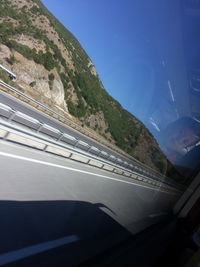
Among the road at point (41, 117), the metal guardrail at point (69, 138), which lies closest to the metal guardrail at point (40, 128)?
the metal guardrail at point (69, 138)

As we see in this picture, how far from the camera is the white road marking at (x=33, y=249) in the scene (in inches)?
112

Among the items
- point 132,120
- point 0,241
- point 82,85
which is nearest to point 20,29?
point 82,85

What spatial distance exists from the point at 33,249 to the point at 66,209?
4.34 feet

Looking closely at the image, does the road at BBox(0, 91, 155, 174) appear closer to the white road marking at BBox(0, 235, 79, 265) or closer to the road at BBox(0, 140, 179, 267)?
the road at BBox(0, 140, 179, 267)

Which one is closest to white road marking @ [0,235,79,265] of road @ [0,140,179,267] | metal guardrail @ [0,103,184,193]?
road @ [0,140,179,267]

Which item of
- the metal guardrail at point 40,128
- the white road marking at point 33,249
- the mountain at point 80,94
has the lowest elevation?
the white road marking at point 33,249

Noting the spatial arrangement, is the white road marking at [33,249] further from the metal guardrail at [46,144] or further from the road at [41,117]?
the metal guardrail at [46,144]

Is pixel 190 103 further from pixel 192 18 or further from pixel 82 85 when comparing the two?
pixel 82 85

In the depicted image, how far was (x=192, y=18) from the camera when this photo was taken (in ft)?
13.5

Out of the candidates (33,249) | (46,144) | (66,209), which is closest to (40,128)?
(46,144)

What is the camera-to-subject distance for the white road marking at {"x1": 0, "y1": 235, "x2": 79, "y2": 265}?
2837 mm

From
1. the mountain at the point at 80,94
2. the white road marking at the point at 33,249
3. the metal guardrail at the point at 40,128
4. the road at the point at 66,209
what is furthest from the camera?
the metal guardrail at the point at 40,128

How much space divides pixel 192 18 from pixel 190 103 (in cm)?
118

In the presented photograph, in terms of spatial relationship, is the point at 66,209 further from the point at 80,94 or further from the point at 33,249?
the point at 80,94
